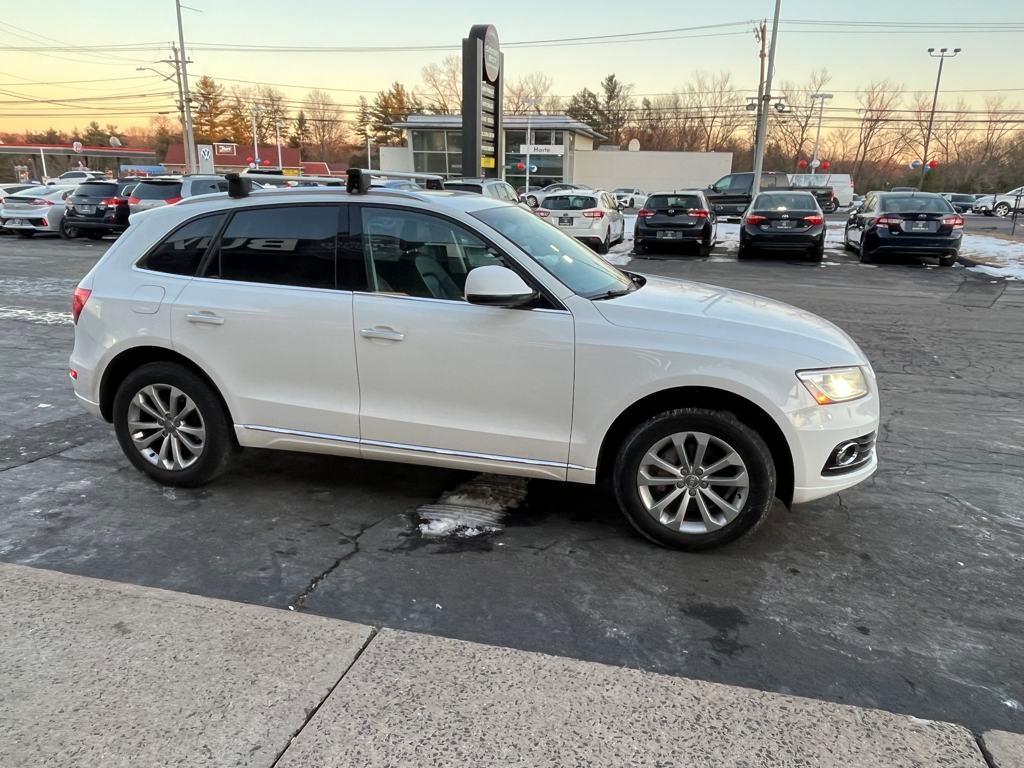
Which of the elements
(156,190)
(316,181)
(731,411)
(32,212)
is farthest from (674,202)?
(32,212)

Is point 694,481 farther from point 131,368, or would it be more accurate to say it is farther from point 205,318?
point 131,368

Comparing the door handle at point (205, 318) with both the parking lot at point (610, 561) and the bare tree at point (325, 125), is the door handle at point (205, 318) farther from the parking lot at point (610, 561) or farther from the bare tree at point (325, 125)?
the bare tree at point (325, 125)

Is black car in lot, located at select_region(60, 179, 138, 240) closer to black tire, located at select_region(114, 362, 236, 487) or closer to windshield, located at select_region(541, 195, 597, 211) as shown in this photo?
windshield, located at select_region(541, 195, 597, 211)

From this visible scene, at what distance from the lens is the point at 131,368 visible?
14.3 feet

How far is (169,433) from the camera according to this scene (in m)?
4.25

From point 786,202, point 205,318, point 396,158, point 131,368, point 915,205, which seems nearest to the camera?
point 205,318

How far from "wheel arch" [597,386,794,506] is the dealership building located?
4698 cm

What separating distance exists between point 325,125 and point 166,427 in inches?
4325

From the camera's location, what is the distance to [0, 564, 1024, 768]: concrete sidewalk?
2.29 meters

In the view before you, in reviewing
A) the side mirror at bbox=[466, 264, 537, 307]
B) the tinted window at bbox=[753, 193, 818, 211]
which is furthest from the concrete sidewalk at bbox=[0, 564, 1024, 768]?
the tinted window at bbox=[753, 193, 818, 211]

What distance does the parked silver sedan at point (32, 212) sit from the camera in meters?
20.6

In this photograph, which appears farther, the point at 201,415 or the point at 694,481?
the point at 201,415

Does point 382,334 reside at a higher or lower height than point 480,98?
lower

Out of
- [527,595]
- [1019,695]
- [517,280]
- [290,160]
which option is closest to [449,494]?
[527,595]
